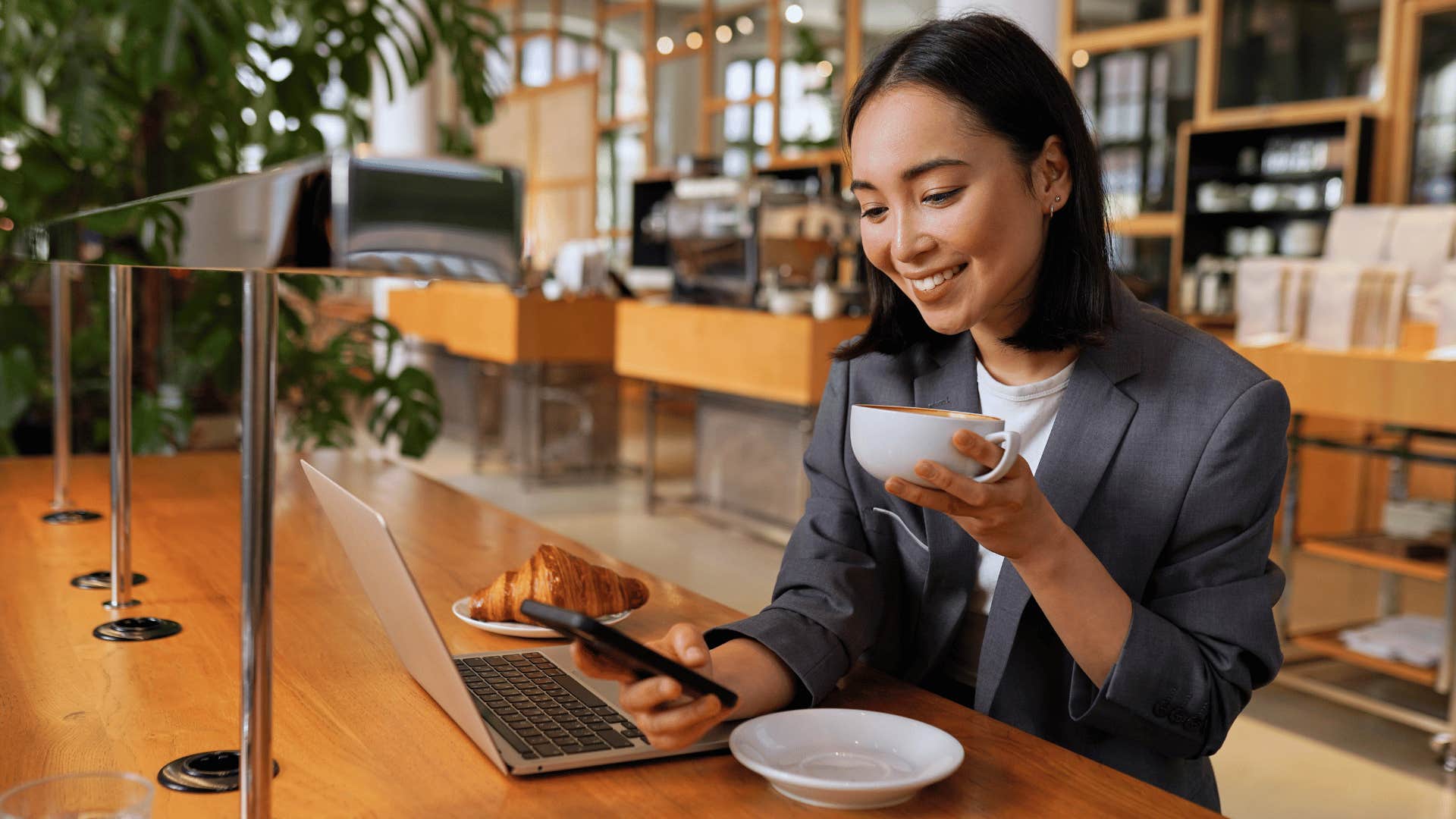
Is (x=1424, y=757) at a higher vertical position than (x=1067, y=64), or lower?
lower

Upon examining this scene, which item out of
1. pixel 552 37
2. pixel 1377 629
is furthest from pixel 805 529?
pixel 552 37

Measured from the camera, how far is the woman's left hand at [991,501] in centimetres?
81

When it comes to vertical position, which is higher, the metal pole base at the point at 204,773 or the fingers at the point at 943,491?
the fingers at the point at 943,491

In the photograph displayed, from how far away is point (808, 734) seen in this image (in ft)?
2.88

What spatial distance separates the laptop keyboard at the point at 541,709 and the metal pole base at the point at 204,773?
15cm

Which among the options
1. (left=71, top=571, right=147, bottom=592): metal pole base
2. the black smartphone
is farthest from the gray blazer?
(left=71, top=571, right=147, bottom=592): metal pole base

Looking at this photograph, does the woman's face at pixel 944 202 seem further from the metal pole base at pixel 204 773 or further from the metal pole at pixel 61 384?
the metal pole at pixel 61 384

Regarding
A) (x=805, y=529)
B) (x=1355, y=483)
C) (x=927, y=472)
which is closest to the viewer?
(x=927, y=472)

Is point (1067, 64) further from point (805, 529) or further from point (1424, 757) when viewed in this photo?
point (805, 529)

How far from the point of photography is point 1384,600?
3.81 m

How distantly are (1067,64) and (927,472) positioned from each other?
6.87m

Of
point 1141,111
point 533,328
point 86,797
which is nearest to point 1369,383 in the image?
point 86,797

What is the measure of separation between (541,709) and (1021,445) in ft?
1.89

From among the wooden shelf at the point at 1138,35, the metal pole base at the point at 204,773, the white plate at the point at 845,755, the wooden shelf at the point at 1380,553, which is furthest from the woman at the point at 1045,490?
the wooden shelf at the point at 1138,35
